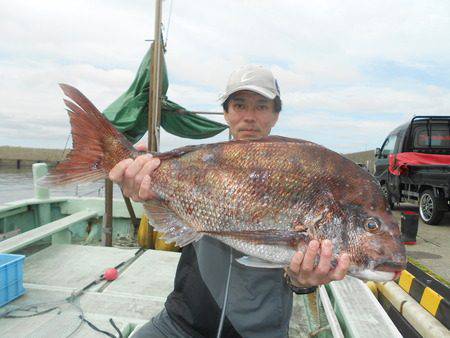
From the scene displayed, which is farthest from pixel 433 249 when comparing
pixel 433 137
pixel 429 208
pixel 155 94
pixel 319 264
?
pixel 319 264

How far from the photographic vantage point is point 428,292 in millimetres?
3943

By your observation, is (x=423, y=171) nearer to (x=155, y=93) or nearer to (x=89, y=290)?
(x=155, y=93)

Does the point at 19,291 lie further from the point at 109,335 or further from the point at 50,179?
the point at 50,179

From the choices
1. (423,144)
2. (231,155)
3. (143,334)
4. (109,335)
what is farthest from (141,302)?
(423,144)

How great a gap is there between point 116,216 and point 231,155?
19.5 feet

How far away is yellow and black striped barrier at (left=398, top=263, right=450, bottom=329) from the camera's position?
11.8 ft

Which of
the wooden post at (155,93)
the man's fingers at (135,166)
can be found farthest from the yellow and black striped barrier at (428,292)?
the wooden post at (155,93)

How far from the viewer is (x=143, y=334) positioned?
247cm

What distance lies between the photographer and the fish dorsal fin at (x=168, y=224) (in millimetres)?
2154

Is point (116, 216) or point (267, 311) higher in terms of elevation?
point (267, 311)

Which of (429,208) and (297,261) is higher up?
(297,261)

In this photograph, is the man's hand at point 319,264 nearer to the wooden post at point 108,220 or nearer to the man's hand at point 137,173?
the man's hand at point 137,173

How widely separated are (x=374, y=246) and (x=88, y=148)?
1.83 m

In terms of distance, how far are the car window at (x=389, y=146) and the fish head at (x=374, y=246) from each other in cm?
1164
